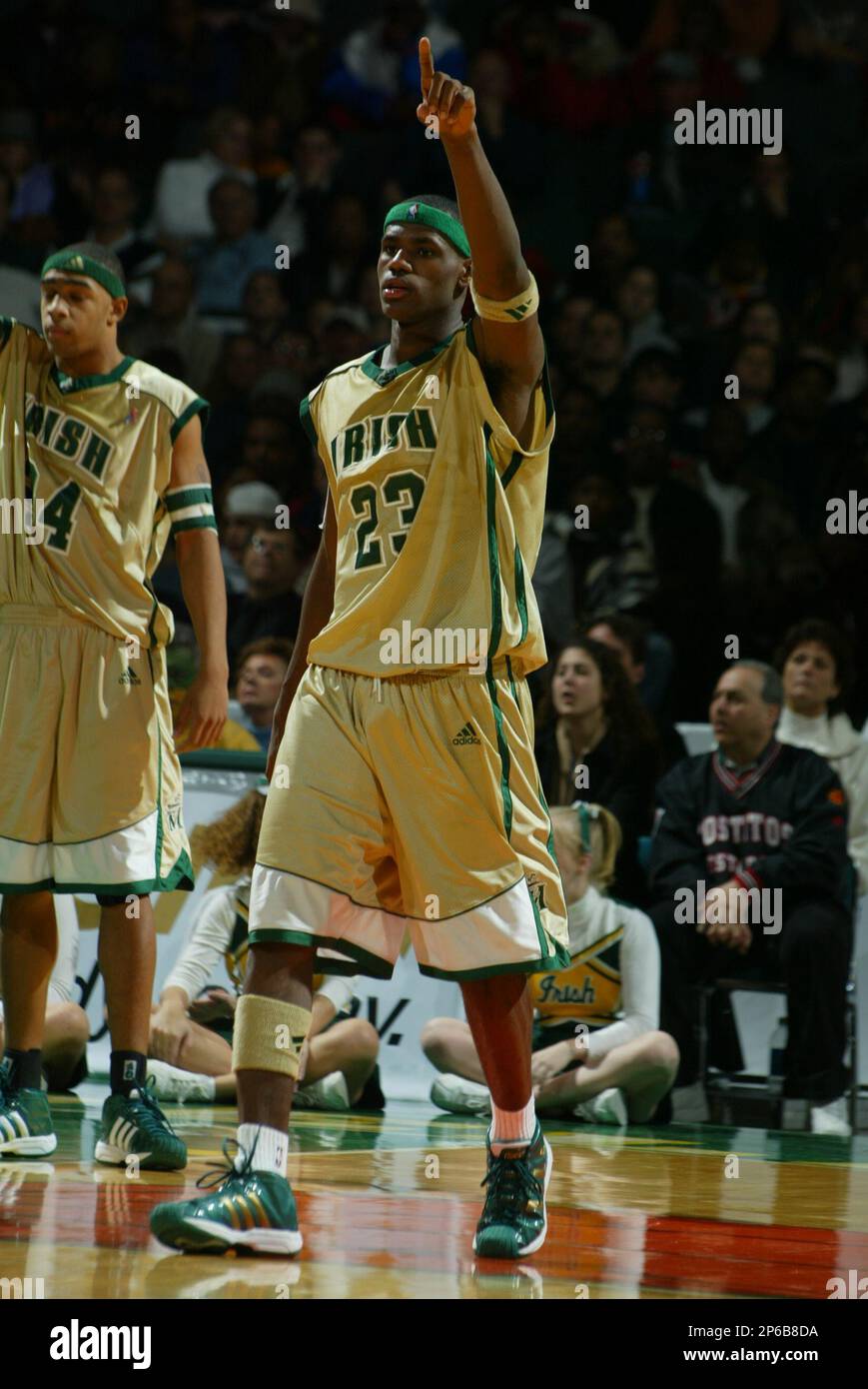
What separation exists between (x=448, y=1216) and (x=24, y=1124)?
49.5 inches

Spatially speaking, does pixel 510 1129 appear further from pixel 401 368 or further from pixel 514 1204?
pixel 401 368

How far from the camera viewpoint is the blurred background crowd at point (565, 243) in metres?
8.63

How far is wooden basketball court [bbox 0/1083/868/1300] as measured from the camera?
3.08 m

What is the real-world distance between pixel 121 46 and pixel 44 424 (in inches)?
289

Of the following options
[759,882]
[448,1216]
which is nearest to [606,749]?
[759,882]

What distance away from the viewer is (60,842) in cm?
457

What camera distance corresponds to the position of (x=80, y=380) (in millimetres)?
4688

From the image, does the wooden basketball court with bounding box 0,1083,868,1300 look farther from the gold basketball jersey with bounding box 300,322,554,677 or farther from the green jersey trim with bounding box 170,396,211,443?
the green jersey trim with bounding box 170,396,211,443

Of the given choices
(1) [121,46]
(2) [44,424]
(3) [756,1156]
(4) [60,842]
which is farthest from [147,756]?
(1) [121,46]

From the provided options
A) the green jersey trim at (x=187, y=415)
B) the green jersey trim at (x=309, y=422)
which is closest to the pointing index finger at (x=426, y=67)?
the green jersey trim at (x=309, y=422)

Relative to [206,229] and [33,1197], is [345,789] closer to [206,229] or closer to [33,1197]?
[33,1197]

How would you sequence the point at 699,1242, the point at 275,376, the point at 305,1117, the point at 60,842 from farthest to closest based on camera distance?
the point at 275,376, the point at 305,1117, the point at 60,842, the point at 699,1242

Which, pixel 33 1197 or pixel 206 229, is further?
pixel 206 229

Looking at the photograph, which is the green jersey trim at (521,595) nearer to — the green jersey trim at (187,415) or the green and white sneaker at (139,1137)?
the green jersey trim at (187,415)
